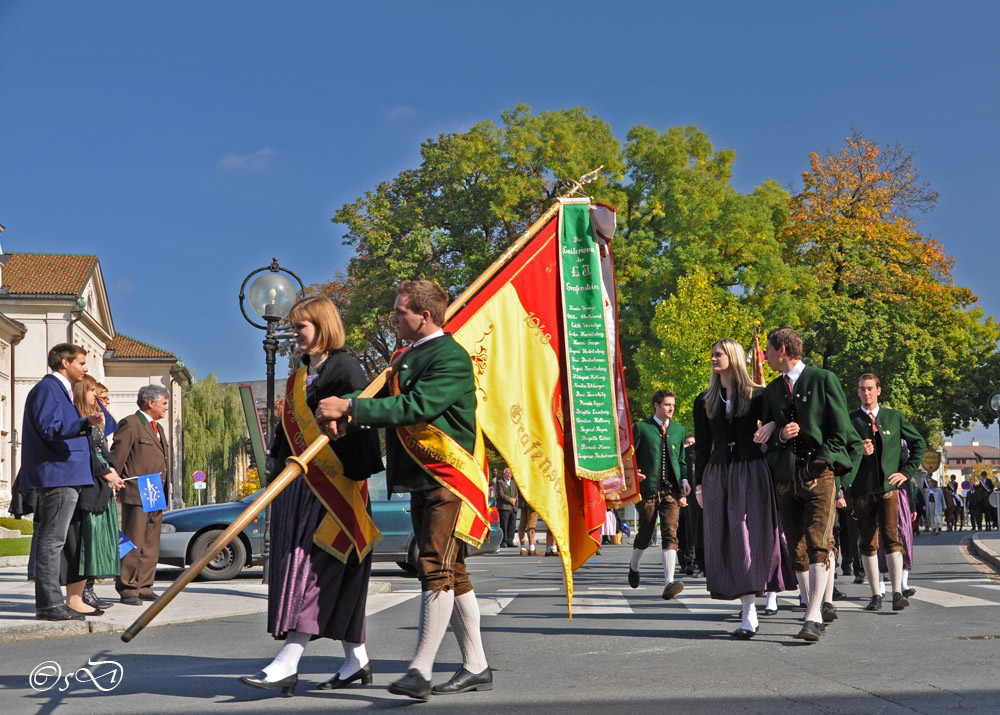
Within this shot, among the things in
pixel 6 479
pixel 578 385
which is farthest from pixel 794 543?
pixel 6 479

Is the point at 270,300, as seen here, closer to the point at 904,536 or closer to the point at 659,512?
the point at 659,512

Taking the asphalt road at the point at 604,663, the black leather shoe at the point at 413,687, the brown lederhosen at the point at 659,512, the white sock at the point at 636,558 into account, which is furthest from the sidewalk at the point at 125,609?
the black leather shoe at the point at 413,687

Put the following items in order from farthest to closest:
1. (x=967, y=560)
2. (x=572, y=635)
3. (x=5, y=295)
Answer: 1. (x=5, y=295)
2. (x=967, y=560)
3. (x=572, y=635)

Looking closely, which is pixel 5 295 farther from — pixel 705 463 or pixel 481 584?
pixel 705 463

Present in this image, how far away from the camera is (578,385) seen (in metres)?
6.90

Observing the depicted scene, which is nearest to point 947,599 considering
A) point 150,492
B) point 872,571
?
point 872,571

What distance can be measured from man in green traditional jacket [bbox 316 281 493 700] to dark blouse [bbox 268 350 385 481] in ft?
0.46

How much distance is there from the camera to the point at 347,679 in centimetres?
577

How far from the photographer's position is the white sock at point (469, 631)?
5.66 m

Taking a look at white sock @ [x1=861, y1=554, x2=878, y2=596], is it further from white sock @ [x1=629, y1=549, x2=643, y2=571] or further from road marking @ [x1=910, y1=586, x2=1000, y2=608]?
white sock @ [x1=629, y1=549, x2=643, y2=571]

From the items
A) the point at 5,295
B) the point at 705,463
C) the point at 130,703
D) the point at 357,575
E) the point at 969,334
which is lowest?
the point at 130,703

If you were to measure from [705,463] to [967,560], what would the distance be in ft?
38.8

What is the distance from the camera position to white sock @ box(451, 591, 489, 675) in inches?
223

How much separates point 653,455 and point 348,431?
6284mm
